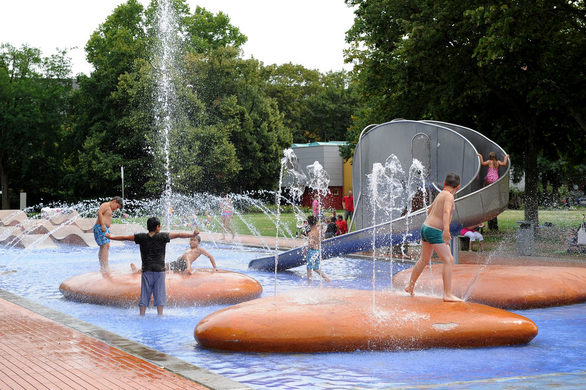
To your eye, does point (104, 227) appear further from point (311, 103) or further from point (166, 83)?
point (311, 103)

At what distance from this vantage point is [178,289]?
454 inches

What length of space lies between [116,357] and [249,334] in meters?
1.53

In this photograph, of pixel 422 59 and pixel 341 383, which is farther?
pixel 422 59

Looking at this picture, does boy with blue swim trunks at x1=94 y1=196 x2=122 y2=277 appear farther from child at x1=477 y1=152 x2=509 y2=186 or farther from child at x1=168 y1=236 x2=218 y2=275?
child at x1=477 y1=152 x2=509 y2=186

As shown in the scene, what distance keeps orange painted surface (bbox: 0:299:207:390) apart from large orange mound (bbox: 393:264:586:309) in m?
5.68

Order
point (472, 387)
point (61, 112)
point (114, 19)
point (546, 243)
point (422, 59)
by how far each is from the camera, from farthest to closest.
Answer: point (61, 112) → point (114, 19) → point (422, 59) → point (546, 243) → point (472, 387)

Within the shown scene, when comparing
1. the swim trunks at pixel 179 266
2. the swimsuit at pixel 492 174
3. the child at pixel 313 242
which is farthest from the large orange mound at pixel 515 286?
the swimsuit at pixel 492 174

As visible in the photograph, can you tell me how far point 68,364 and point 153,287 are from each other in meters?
3.31

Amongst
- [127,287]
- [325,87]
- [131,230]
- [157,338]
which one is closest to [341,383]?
[157,338]

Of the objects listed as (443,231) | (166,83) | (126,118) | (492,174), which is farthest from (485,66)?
(166,83)

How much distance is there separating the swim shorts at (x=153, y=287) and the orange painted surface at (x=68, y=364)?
1429mm

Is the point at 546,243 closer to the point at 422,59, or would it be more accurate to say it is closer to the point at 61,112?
the point at 422,59

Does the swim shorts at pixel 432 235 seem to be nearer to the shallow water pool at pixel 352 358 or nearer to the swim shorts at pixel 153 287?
the shallow water pool at pixel 352 358

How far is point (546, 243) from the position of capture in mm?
23391
